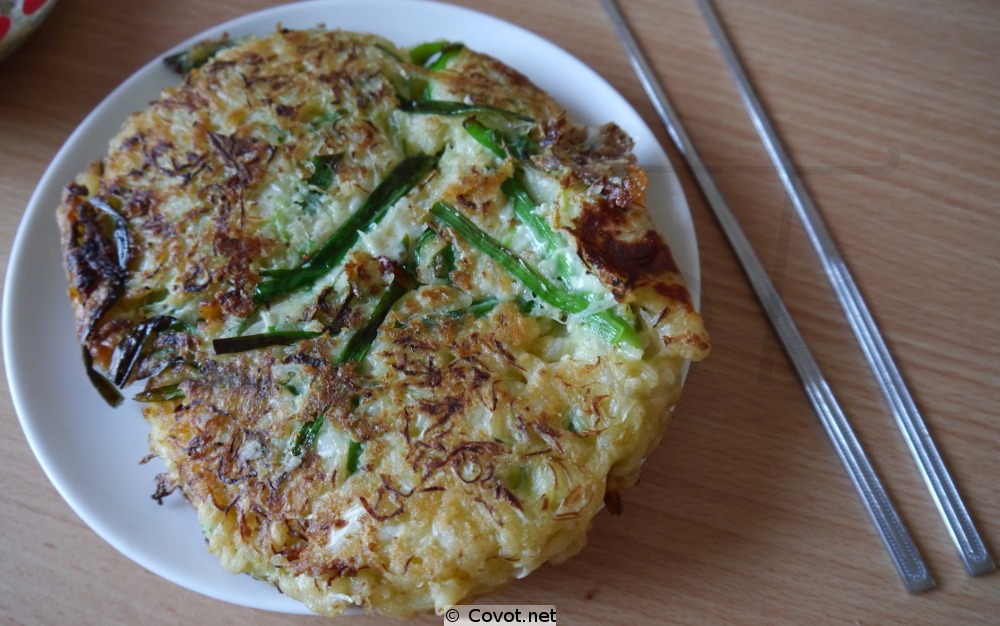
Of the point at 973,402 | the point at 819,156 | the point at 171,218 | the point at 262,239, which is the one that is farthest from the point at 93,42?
the point at 973,402

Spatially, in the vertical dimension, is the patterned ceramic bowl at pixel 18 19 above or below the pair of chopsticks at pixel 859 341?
above

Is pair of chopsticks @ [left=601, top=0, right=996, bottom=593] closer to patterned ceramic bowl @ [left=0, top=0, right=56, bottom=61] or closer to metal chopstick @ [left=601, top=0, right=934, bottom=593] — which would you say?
metal chopstick @ [left=601, top=0, right=934, bottom=593]

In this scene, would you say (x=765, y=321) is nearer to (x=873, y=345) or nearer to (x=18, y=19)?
(x=873, y=345)

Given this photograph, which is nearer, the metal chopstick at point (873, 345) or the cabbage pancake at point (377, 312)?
the cabbage pancake at point (377, 312)

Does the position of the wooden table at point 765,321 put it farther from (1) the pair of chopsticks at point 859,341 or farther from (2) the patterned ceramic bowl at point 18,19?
(2) the patterned ceramic bowl at point 18,19

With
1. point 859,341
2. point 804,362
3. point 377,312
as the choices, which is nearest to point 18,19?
point 377,312

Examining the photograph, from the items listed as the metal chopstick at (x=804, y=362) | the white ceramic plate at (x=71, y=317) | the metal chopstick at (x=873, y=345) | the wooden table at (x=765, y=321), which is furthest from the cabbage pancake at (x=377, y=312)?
the metal chopstick at (x=873, y=345)

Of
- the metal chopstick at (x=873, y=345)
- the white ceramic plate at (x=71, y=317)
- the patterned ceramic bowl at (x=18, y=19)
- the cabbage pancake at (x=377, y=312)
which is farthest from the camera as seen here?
the patterned ceramic bowl at (x=18, y=19)
